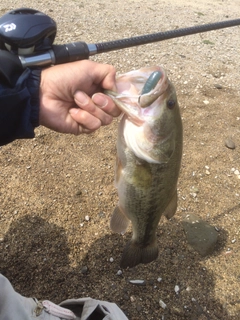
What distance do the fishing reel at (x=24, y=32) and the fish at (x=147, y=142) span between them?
428mm

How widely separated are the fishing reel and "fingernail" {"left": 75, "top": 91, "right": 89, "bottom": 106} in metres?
0.29

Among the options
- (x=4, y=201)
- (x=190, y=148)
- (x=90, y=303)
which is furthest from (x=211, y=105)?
(x=90, y=303)

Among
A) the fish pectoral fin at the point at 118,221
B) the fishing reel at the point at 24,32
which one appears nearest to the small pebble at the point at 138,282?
the fish pectoral fin at the point at 118,221

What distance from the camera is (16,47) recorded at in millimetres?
1780

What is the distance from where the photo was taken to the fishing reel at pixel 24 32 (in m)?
1.74

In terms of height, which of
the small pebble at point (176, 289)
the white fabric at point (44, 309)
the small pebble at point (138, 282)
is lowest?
the small pebble at point (176, 289)

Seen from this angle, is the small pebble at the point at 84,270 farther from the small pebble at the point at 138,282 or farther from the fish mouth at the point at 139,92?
the fish mouth at the point at 139,92

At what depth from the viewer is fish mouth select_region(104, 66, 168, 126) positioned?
5.87ft

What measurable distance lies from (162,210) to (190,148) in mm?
2203

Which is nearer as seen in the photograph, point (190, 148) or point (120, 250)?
point (120, 250)

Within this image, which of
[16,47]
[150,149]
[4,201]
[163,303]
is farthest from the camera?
[4,201]

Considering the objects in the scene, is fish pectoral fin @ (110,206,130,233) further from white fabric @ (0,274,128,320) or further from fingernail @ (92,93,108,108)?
fingernail @ (92,93,108,108)

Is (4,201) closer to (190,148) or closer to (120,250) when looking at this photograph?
(120,250)

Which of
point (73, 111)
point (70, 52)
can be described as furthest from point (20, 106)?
point (70, 52)
